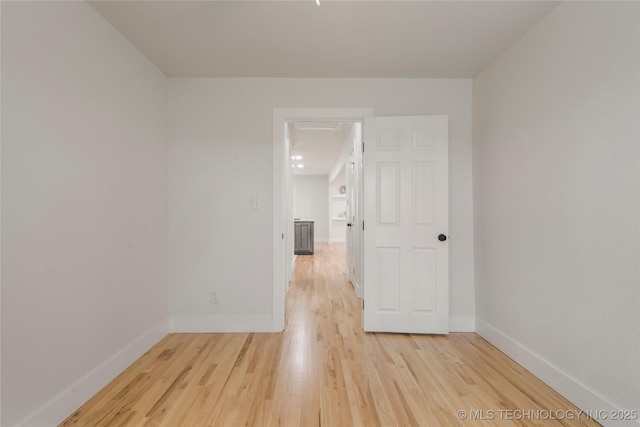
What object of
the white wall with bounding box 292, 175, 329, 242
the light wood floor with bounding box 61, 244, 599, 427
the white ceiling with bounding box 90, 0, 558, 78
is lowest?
the light wood floor with bounding box 61, 244, 599, 427

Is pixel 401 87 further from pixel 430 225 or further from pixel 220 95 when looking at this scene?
pixel 220 95

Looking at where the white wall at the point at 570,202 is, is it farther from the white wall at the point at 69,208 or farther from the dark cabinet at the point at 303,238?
the dark cabinet at the point at 303,238

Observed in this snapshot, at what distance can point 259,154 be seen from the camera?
2938 millimetres

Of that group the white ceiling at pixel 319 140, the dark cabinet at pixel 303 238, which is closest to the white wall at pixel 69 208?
the white ceiling at pixel 319 140

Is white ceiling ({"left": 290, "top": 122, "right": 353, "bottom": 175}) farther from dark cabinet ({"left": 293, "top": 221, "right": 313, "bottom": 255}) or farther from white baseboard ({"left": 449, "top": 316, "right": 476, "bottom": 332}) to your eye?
white baseboard ({"left": 449, "top": 316, "right": 476, "bottom": 332})

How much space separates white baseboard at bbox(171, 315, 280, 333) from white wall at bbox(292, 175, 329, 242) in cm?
836

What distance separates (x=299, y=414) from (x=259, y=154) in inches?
87.2

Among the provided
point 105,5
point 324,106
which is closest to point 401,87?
point 324,106

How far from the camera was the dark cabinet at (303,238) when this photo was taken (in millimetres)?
8273

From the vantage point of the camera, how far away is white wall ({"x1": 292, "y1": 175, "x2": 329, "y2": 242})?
11234 mm

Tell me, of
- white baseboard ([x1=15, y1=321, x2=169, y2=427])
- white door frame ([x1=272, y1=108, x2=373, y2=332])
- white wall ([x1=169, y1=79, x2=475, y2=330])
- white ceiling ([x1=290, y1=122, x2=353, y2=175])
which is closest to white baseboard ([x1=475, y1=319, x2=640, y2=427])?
white wall ([x1=169, y1=79, x2=475, y2=330])

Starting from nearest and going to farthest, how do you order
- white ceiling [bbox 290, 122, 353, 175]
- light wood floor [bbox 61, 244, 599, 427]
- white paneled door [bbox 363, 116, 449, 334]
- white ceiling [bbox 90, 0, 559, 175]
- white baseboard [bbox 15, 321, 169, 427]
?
white baseboard [bbox 15, 321, 169, 427] < light wood floor [bbox 61, 244, 599, 427] < white ceiling [bbox 90, 0, 559, 175] < white paneled door [bbox 363, 116, 449, 334] < white ceiling [bbox 290, 122, 353, 175]

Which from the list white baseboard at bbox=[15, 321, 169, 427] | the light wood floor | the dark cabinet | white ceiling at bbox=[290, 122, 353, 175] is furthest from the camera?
the dark cabinet

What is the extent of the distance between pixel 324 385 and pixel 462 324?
170 cm
